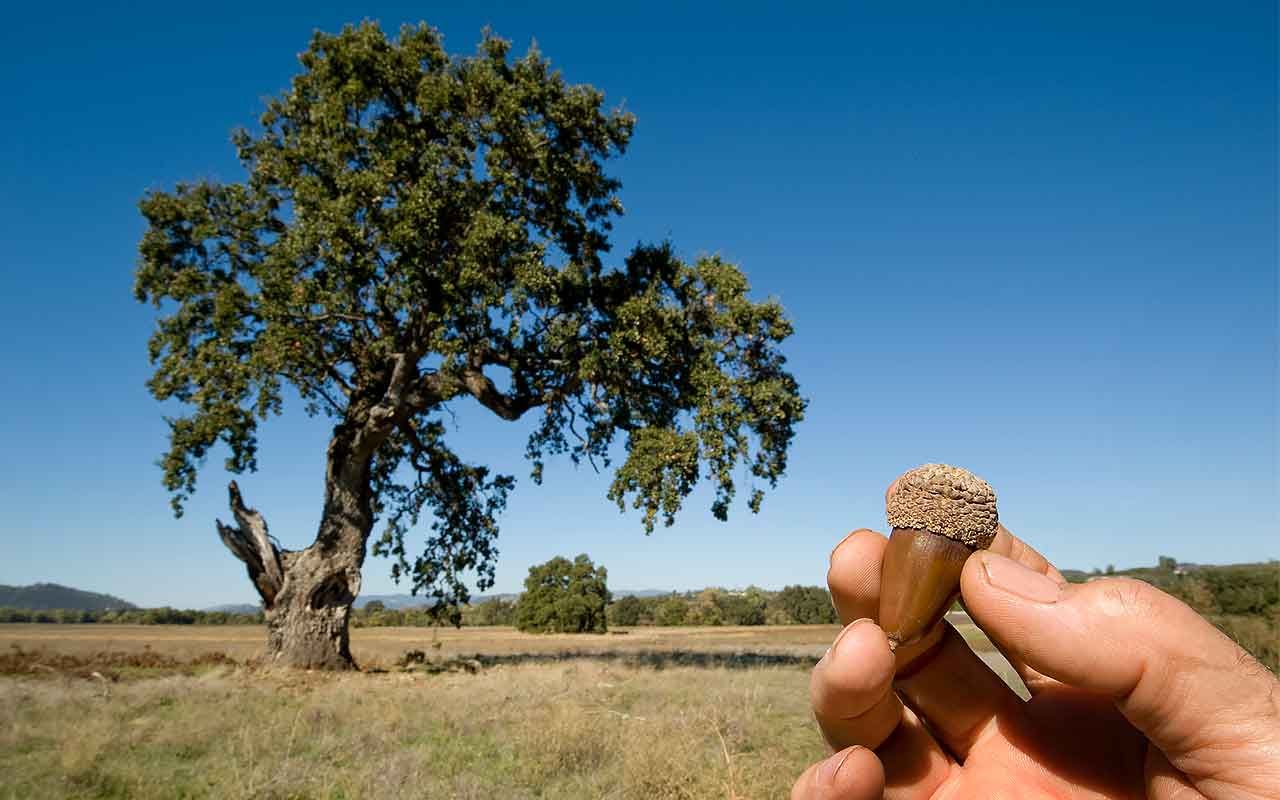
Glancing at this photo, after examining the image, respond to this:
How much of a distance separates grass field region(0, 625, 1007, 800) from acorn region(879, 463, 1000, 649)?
3.27m

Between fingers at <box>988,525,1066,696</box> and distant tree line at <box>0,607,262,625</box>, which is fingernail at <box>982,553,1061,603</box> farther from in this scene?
distant tree line at <box>0,607,262,625</box>

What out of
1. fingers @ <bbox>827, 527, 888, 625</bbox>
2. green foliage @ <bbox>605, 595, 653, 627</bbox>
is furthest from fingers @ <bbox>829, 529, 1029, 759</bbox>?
green foliage @ <bbox>605, 595, 653, 627</bbox>

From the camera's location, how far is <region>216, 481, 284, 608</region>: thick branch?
15630 millimetres

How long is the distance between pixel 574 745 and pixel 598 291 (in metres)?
10.4

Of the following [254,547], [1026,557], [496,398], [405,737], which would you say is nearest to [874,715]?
[1026,557]

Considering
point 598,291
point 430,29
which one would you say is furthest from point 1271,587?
point 430,29

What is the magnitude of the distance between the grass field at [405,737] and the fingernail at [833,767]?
120 inches

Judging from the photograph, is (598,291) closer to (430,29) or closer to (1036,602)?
(430,29)

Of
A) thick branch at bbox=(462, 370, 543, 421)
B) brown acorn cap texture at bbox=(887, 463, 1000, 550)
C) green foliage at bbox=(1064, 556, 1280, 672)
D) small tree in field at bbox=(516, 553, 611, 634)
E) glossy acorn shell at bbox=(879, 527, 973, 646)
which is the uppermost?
thick branch at bbox=(462, 370, 543, 421)

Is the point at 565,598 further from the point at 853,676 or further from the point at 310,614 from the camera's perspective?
the point at 853,676

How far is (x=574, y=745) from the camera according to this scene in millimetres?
6605

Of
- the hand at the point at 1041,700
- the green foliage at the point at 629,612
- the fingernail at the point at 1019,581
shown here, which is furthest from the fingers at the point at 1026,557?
the green foliage at the point at 629,612

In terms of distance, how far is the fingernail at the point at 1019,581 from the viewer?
129cm

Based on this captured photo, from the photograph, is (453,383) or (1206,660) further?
(453,383)
